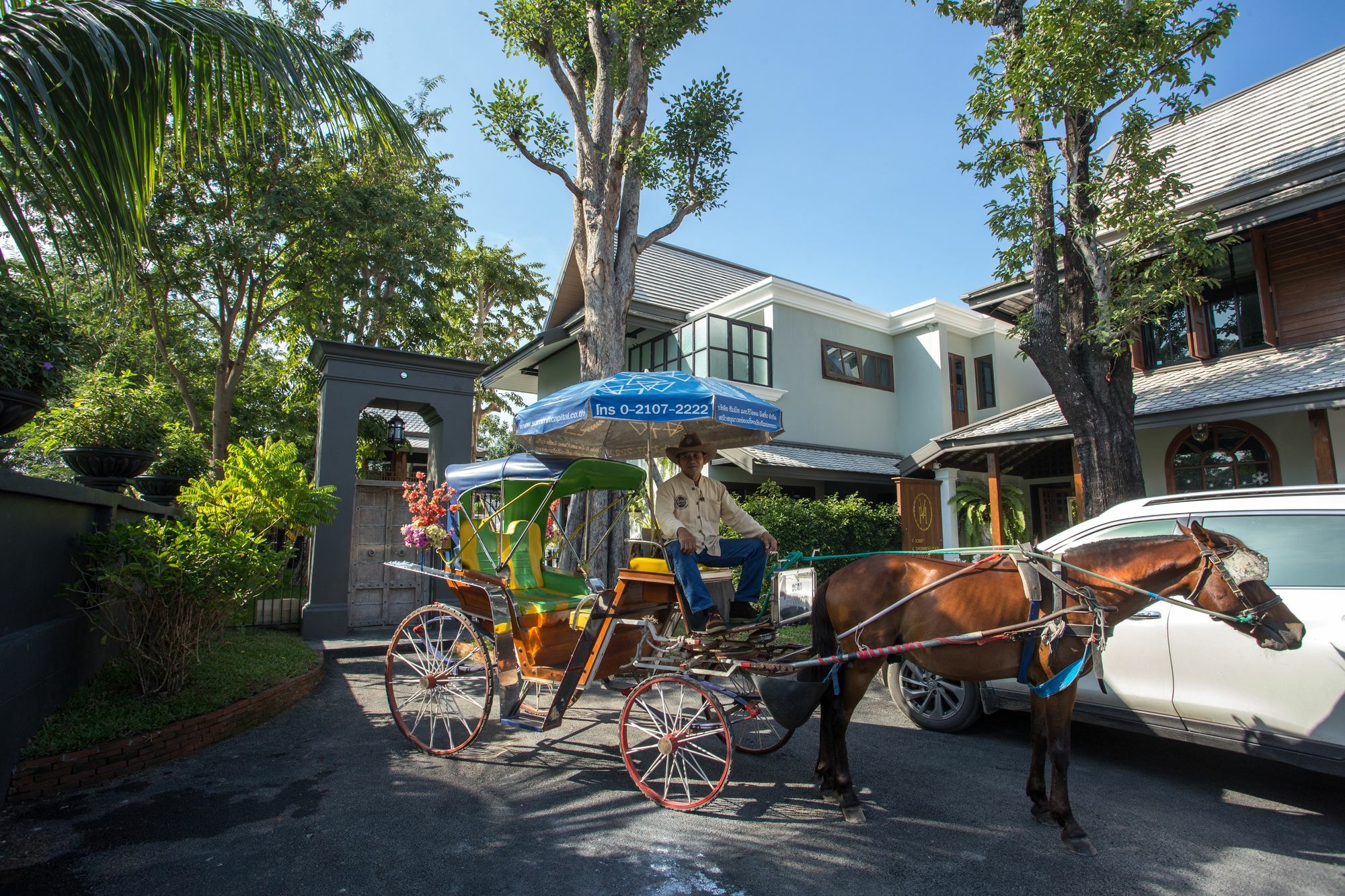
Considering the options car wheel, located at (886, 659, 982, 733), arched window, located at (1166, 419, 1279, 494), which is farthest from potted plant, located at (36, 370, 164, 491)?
arched window, located at (1166, 419, 1279, 494)

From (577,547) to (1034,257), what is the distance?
7.51 metres

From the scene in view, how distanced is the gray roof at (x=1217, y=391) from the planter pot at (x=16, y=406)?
471 inches

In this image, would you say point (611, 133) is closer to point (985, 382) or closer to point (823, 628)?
point (823, 628)

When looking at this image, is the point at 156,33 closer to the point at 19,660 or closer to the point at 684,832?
the point at 19,660

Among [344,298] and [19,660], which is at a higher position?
[344,298]

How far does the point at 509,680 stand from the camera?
5.27 meters

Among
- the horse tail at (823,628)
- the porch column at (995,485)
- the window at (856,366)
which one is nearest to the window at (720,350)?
the window at (856,366)

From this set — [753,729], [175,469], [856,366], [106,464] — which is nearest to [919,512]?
[856,366]

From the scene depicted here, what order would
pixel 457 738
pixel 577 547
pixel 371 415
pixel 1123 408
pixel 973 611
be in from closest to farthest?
pixel 973 611 → pixel 457 738 → pixel 1123 408 → pixel 577 547 → pixel 371 415

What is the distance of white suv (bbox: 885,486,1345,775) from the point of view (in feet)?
13.9

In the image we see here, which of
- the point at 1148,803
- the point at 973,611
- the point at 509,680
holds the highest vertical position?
the point at 973,611

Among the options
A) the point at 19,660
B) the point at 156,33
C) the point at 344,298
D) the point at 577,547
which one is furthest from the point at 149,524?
the point at 344,298

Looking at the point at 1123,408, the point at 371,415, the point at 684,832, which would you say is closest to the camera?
the point at 684,832

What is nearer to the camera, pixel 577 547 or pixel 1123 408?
→ pixel 1123 408
